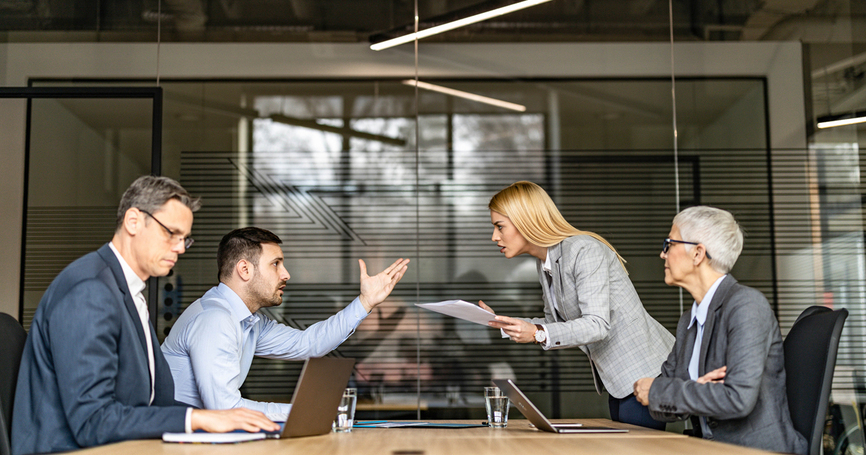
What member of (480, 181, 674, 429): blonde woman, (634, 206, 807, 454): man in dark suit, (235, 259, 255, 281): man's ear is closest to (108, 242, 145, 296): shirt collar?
(235, 259, 255, 281): man's ear

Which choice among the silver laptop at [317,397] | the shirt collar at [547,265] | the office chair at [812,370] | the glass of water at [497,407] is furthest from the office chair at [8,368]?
the office chair at [812,370]

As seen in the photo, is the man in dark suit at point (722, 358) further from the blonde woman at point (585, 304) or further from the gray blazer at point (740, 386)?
the blonde woman at point (585, 304)

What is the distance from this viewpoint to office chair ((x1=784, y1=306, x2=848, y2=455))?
6.84 feet

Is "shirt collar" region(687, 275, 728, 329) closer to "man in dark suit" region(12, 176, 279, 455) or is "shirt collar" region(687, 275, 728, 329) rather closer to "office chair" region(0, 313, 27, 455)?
"man in dark suit" region(12, 176, 279, 455)

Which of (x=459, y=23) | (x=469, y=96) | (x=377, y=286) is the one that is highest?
(x=459, y=23)

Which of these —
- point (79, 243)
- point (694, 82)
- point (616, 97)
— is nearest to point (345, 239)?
point (79, 243)

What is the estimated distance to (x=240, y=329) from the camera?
101 inches

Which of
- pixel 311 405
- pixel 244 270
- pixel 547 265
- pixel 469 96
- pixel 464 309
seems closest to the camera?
pixel 311 405

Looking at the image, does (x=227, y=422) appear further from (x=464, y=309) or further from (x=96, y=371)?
(x=464, y=309)

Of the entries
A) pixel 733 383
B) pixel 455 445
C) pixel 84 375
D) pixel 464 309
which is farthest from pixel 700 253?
pixel 84 375

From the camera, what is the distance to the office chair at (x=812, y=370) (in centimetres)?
209

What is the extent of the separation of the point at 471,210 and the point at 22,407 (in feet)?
9.51

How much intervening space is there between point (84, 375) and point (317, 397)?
1.80 ft

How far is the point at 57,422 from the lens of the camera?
72.3 inches
